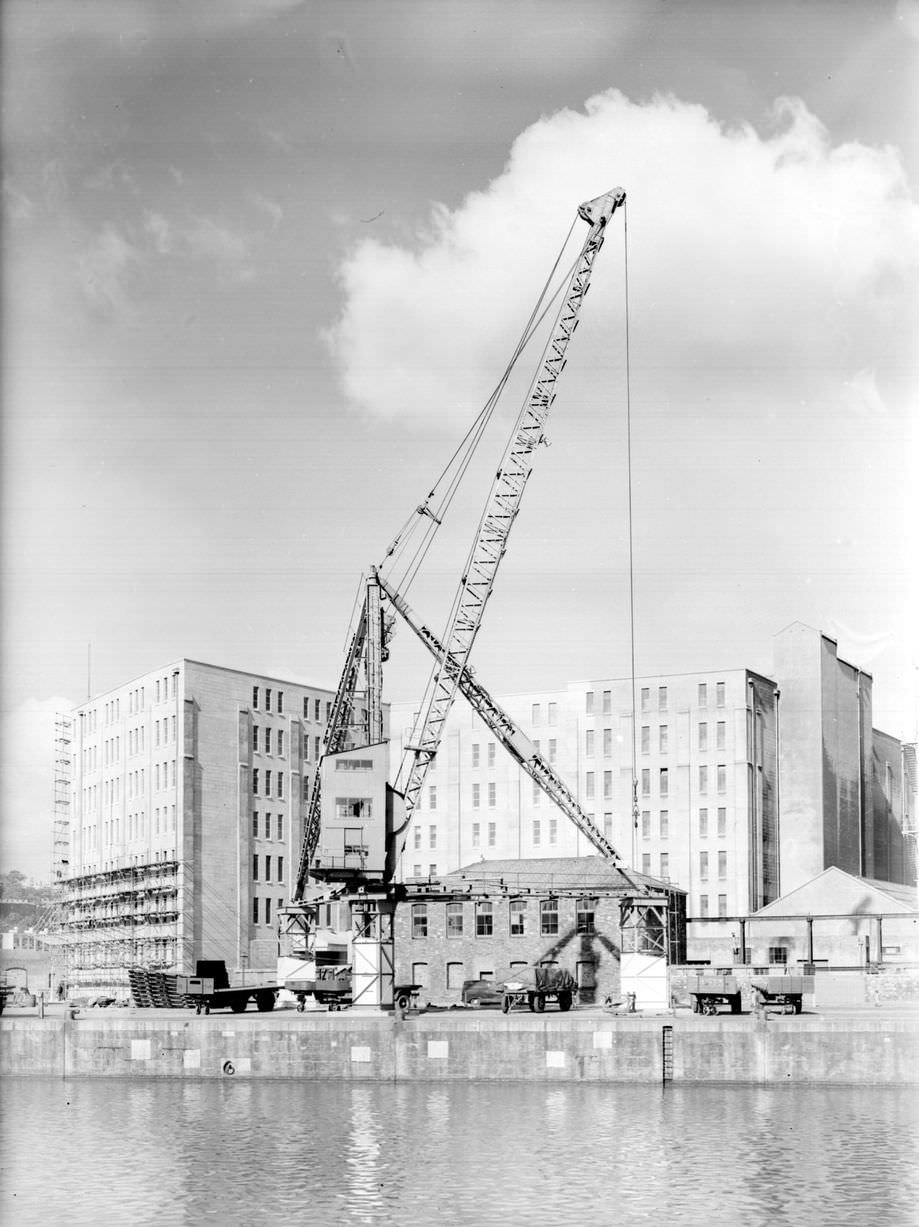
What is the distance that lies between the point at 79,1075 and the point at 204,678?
168ft

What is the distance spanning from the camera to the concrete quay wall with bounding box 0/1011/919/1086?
46250mm

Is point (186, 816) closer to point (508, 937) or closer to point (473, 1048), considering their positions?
point (508, 937)

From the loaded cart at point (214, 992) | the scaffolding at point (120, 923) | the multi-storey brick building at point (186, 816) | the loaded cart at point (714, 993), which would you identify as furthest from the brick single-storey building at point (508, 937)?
the loaded cart at point (714, 993)

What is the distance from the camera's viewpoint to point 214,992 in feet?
197

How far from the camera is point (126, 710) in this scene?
10806cm

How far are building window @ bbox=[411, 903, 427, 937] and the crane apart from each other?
3812mm

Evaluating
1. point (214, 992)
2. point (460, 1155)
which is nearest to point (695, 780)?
point (214, 992)

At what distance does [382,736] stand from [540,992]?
95.2ft

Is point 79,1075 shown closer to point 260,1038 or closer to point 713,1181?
point 260,1038

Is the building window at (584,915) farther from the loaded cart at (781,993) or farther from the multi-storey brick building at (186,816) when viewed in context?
the multi-storey brick building at (186,816)

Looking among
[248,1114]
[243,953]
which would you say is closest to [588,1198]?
[248,1114]

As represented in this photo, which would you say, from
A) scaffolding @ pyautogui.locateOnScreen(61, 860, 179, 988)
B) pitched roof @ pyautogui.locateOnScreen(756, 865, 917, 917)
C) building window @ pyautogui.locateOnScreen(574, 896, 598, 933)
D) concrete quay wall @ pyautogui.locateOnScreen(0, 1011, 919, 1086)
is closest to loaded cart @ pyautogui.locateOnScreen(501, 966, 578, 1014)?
concrete quay wall @ pyautogui.locateOnScreen(0, 1011, 919, 1086)

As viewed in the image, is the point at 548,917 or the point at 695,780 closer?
the point at 548,917

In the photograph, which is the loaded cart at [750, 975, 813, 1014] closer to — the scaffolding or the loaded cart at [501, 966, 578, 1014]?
the loaded cart at [501, 966, 578, 1014]
